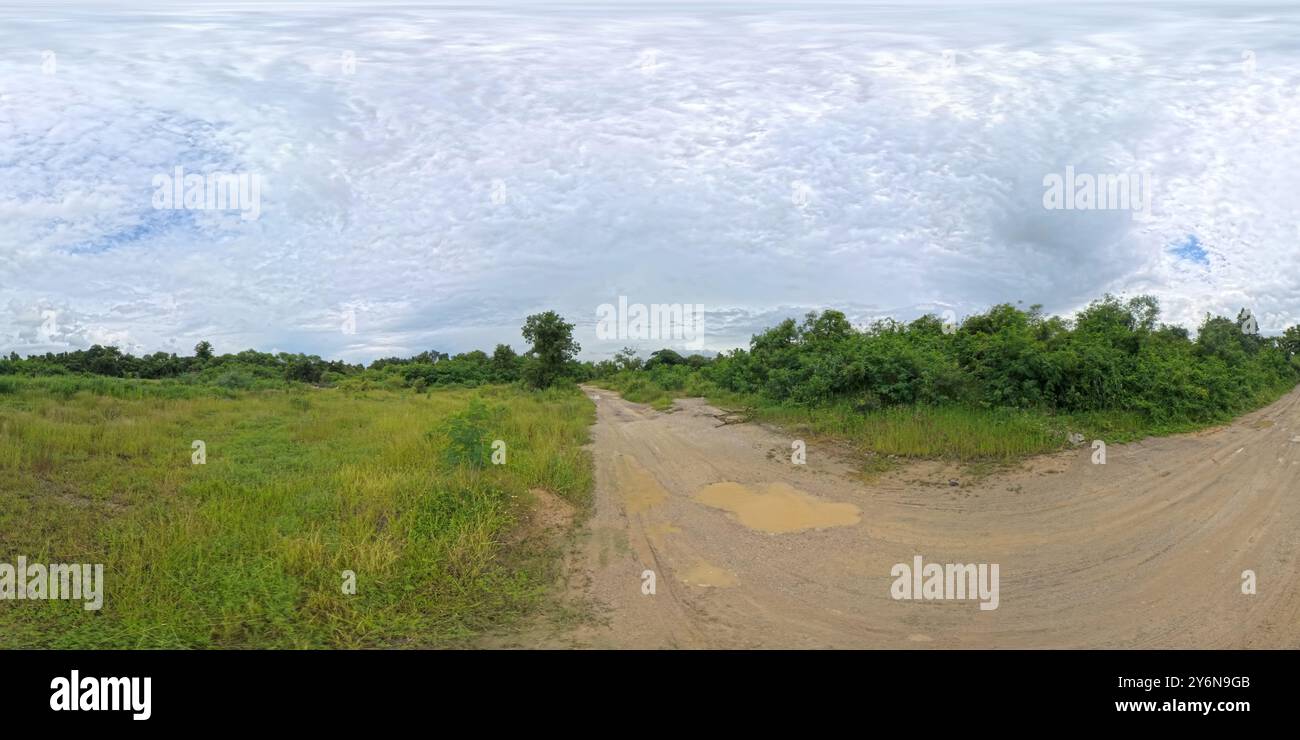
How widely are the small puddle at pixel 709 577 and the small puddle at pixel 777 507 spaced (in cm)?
126

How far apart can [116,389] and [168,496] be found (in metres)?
14.6

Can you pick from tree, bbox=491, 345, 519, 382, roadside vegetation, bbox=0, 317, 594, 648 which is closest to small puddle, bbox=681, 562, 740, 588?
roadside vegetation, bbox=0, 317, 594, 648

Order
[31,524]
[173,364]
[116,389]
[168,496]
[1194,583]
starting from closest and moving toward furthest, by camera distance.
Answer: [1194,583]
[31,524]
[168,496]
[116,389]
[173,364]

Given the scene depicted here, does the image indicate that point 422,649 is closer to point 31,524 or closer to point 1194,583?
point 31,524

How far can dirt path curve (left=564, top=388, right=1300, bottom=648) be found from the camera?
4.30 meters

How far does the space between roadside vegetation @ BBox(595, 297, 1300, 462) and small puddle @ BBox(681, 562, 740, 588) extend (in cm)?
543

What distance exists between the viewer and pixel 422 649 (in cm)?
411

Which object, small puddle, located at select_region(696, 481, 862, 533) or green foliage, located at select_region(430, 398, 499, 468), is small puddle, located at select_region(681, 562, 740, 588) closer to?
small puddle, located at select_region(696, 481, 862, 533)

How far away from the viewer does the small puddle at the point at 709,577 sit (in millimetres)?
5078

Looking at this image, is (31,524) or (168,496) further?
(168,496)

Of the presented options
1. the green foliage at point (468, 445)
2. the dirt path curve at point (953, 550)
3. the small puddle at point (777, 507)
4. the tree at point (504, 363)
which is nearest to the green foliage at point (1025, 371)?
the dirt path curve at point (953, 550)

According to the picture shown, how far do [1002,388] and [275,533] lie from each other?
12.0 meters
